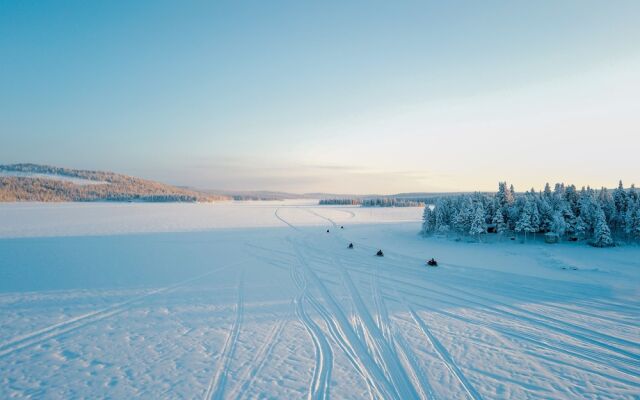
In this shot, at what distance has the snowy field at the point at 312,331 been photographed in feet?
24.4

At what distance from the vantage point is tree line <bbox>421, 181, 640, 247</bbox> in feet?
121

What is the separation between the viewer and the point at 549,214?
3997cm

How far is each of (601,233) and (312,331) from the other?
4162 centimetres

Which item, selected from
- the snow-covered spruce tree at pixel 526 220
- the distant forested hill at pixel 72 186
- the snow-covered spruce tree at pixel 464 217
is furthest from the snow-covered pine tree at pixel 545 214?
the distant forested hill at pixel 72 186

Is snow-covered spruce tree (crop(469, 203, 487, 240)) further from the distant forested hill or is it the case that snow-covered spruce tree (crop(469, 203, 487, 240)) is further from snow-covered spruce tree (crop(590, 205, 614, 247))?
the distant forested hill

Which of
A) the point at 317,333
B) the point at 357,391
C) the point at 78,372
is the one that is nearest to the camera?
the point at 357,391

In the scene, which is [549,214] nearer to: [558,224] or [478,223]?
[558,224]

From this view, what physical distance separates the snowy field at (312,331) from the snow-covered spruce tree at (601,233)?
17701mm

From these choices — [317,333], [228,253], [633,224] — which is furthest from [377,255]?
[633,224]

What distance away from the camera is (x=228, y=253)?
2633 cm

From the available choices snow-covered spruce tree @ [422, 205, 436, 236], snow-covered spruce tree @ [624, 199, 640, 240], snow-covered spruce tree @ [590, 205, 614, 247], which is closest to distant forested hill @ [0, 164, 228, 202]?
snow-covered spruce tree @ [422, 205, 436, 236]

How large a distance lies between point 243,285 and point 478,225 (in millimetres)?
36202

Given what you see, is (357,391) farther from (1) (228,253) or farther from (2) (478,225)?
(2) (478,225)

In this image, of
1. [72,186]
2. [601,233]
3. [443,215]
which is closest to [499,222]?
[443,215]
